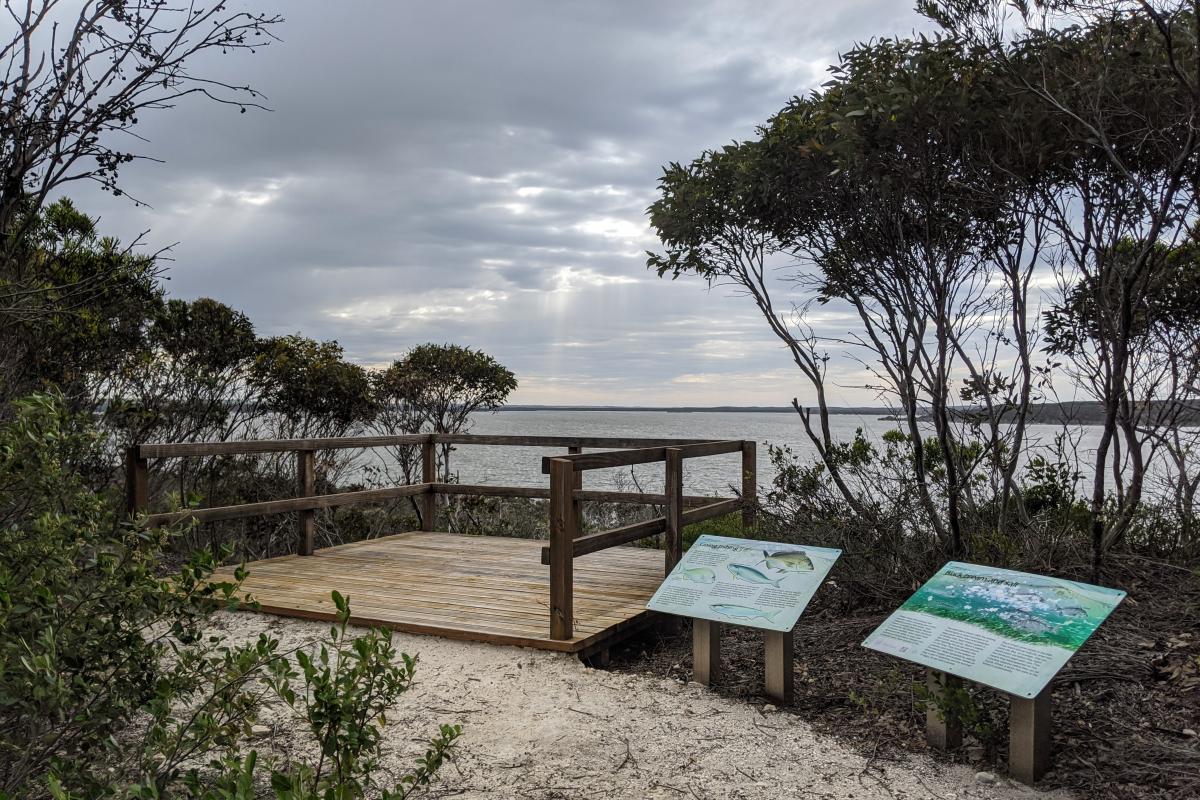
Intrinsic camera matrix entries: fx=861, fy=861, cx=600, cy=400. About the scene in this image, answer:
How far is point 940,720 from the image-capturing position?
11.9 feet

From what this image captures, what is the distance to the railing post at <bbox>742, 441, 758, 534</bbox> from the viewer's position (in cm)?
661

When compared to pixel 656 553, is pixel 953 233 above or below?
above

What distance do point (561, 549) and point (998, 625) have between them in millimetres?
2265

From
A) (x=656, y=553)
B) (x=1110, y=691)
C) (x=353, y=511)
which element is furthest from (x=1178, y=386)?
(x=353, y=511)

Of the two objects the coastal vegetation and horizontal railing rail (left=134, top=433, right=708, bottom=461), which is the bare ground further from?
horizontal railing rail (left=134, top=433, right=708, bottom=461)

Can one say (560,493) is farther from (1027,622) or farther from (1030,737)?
(1030,737)

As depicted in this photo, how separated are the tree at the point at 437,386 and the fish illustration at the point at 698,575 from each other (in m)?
8.45

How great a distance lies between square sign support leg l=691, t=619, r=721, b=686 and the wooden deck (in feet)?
2.21

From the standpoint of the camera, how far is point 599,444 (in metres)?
7.30

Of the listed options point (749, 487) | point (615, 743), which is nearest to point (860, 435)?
point (749, 487)

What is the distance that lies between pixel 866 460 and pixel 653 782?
3.50 meters

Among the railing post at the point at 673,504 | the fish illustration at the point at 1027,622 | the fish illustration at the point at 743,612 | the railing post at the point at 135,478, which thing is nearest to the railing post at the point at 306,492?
the railing post at the point at 135,478

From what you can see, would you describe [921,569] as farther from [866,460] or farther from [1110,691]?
[1110,691]

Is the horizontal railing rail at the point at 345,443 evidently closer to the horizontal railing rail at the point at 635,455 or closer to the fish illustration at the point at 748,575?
the horizontal railing rail at the point at 635,455
